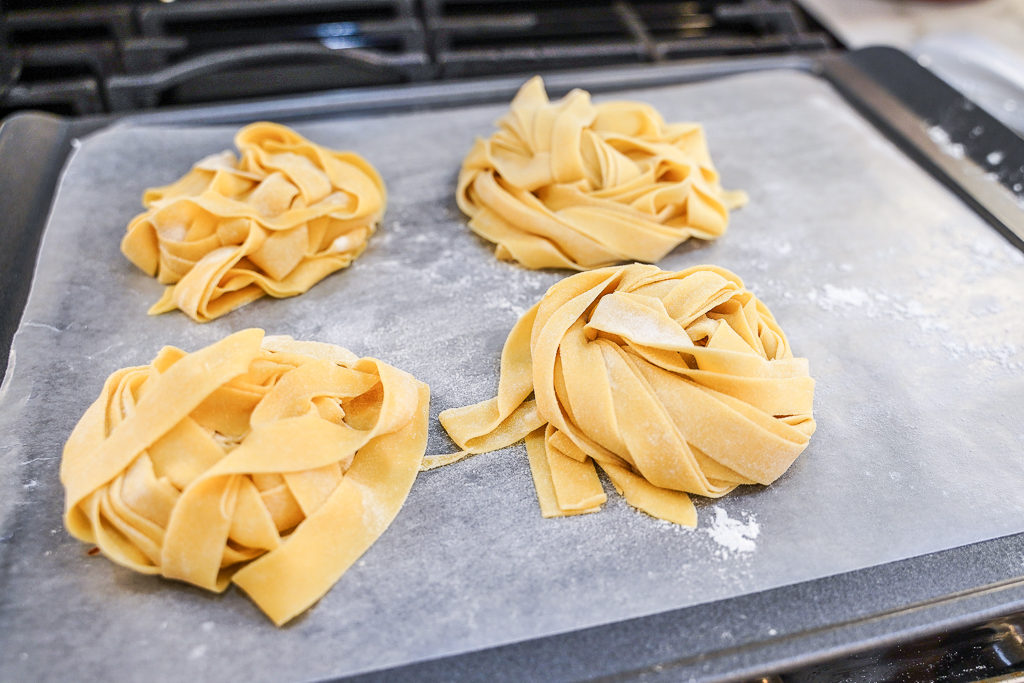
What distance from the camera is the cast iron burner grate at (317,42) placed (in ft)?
7.83

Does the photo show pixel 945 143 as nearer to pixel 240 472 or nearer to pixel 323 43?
pixel 323 43

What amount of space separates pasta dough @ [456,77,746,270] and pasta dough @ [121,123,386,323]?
323mm

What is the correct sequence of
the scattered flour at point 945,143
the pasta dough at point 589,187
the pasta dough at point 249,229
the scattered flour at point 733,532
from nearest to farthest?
the scattered flour at point 733,532, the pasta dough at point 249,229, the pasta dough at point 589,187, the scattered flour at point 945,143

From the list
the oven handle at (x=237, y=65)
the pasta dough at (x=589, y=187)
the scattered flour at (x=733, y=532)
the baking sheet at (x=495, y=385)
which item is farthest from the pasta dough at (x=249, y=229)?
the scattered flour at (x=733, y=532)

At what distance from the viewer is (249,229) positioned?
1.84m

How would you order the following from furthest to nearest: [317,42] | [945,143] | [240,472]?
[317,42] → [945,143] → [240,472]

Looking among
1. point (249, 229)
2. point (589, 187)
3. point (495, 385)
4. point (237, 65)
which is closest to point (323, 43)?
point (237, 65)

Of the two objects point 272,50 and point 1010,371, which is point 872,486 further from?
point 272,50

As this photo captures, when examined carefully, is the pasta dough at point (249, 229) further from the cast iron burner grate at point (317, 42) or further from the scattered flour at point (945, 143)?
the scattered flour at point (945, 143)

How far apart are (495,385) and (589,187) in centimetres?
64

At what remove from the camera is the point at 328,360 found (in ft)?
5.23

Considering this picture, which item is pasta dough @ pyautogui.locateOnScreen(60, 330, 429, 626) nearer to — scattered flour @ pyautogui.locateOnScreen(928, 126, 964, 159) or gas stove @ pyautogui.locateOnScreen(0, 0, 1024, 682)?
gas stove @ pyautogui.locateOnScreen(0, 0, 1024, 682)

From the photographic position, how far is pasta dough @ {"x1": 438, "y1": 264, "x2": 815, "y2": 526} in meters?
1.42

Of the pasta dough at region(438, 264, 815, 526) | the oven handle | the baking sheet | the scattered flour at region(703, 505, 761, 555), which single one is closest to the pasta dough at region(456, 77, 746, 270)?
the baking sheet
